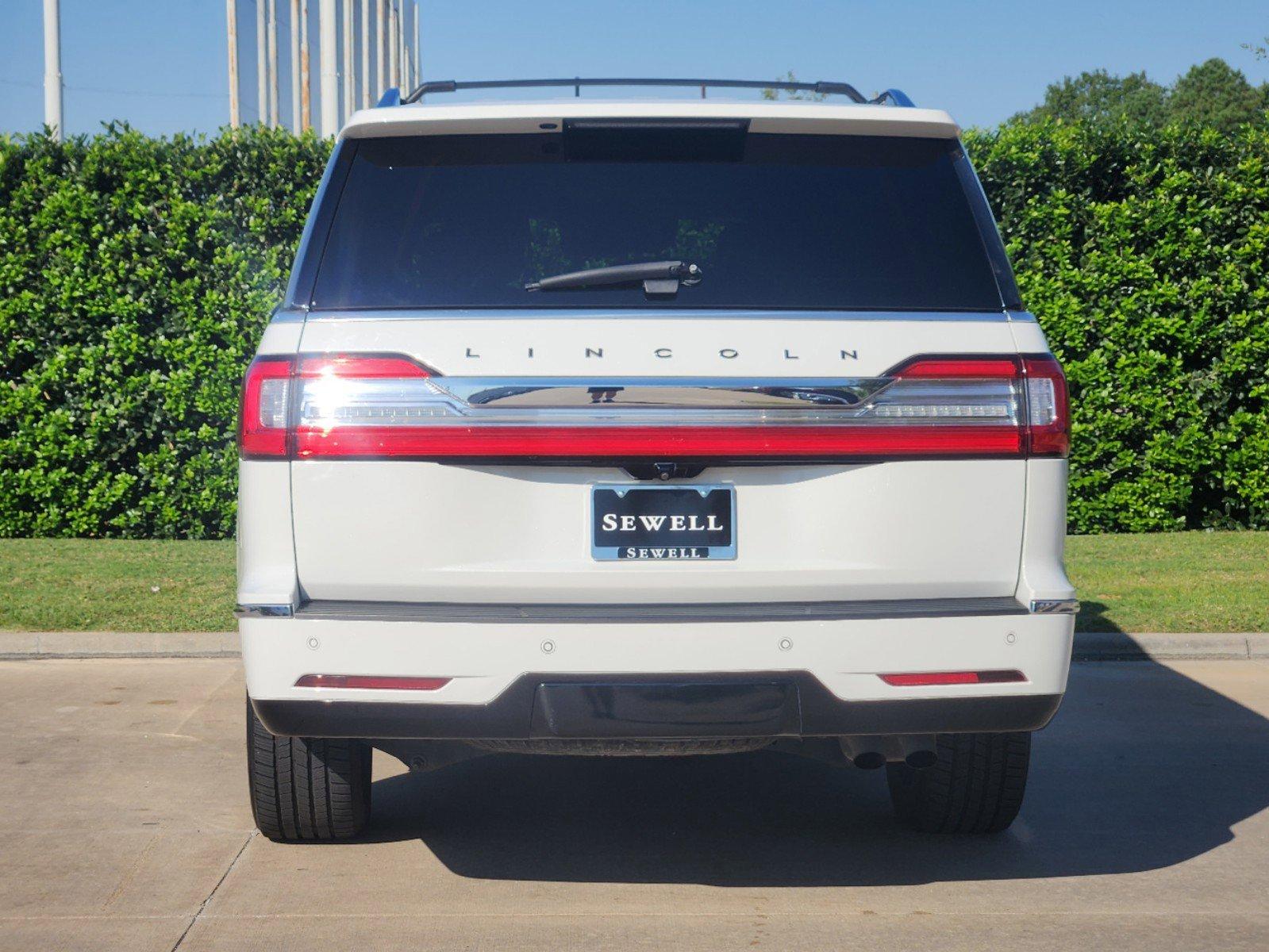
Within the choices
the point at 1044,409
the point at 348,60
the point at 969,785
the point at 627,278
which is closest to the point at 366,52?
the point at 348,60

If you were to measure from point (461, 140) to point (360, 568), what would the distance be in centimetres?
116

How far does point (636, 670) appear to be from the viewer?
368 centimetres

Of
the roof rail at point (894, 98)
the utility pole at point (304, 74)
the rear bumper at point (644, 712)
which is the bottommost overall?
the rear bumper at point (644, 712)

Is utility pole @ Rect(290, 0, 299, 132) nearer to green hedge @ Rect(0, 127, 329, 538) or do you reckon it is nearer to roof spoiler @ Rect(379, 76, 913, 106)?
green hedge @ Rect(0, 127, 329, 538)

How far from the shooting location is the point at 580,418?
3.72 metres

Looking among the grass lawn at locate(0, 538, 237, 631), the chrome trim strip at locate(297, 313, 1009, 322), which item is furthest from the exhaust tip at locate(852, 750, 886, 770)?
the grass lawn at locate(0, 538, 237, 631)

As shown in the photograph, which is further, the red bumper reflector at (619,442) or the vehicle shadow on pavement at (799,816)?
the vehicle shadow on pavement at (799,816)

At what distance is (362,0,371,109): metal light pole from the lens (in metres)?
41.9

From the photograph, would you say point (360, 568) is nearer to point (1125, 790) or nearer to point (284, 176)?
point (1125, 790)

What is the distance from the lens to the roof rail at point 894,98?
4.42 m

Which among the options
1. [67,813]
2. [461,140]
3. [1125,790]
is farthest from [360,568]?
[1125,790]

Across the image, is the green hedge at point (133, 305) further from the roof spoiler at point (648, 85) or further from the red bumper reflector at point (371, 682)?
the red bumper reflector at point (371, 682)

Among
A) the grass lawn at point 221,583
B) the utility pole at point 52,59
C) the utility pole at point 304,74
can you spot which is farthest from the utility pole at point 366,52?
the grass lawn at point 221,583

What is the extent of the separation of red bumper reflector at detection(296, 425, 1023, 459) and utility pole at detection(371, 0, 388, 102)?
40332 millimetres
